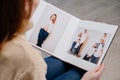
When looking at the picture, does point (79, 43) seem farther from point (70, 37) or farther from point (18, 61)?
point (18, 61)

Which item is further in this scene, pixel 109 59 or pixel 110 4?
pixel 110 4

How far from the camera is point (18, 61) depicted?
51cm

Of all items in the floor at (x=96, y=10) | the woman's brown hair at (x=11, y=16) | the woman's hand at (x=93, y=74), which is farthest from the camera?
the floor at (x=96, y=10)

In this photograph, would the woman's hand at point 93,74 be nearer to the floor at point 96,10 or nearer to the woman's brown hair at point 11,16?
the woman's brown hair at point 11,16

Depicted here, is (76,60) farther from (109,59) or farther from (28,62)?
(109,59)

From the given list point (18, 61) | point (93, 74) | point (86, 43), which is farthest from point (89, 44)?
point (18, 61)

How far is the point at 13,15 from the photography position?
1.54ft

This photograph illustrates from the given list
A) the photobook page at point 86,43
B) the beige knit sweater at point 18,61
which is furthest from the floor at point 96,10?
the beige knit sweater at point 18,61

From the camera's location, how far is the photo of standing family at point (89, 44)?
0.88 meters

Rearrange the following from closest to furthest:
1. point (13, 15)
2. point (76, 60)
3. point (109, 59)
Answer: point (13, 15)
point (76, 60)
point (109, 59)

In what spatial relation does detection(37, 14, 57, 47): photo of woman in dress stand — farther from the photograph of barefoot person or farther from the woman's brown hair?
the woman's brown hair

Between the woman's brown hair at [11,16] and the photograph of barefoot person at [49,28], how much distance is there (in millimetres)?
429

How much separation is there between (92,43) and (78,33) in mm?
66

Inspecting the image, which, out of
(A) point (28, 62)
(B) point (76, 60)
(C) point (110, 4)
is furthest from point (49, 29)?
(C) point (110, 4)
